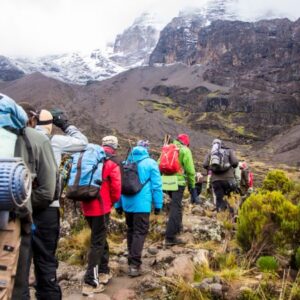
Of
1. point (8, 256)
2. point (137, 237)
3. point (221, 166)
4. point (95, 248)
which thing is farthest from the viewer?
point (221, 166)

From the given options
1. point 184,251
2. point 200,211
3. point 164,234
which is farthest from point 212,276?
point 200,211

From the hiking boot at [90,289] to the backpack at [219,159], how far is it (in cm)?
418

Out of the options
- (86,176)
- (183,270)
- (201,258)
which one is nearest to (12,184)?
(86,176)

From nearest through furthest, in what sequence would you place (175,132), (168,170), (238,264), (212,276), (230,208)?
(212,276) < (238,264) < (168,170) < (230,208) < (175,132)

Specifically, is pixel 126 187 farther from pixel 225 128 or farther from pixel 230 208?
pixel 225 128

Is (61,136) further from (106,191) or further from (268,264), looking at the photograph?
(268,264)

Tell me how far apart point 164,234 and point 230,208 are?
6.65ft

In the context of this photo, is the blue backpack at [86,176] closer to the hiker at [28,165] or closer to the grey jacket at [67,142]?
the grey jacket at [67,142]

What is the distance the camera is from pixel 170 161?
727 cm

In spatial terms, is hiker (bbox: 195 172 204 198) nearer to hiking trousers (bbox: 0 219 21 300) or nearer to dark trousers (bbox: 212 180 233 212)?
dark trousers (bbox: 212 180 233 212)

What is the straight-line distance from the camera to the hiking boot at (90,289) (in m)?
5.16

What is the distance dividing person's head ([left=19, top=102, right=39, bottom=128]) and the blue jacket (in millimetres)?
2051

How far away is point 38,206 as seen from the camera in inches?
142

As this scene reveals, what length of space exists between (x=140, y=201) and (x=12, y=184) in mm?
3229
